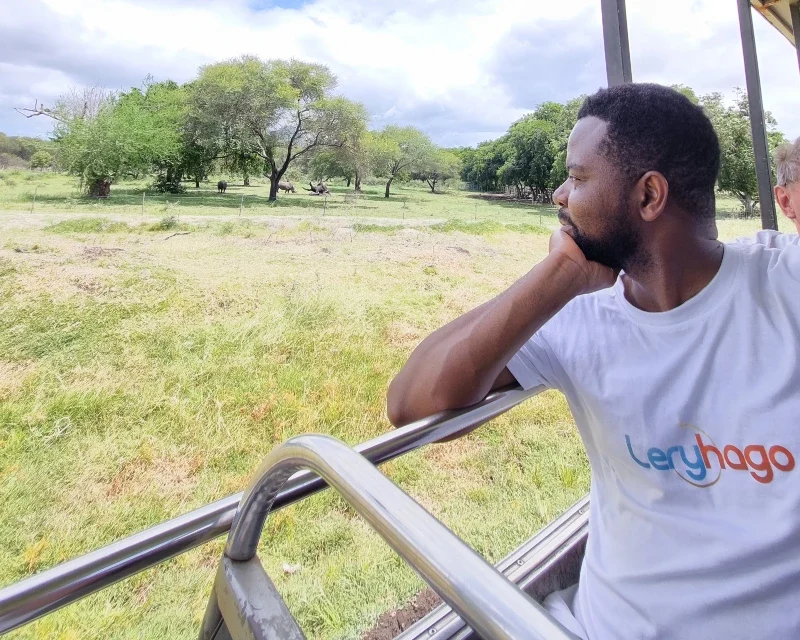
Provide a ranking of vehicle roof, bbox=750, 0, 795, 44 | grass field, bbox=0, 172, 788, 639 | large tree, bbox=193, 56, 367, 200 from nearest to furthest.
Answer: grass field, bbox=0, 172, 788, 639
vehicle roof, bbox=750, 0, 795, 44
large tree, bbox=193, 56, 367, 200

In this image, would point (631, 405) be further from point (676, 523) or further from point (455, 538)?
A: point (455, 538)

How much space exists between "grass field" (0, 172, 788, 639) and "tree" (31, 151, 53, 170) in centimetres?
25

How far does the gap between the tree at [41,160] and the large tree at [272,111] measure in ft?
7.74

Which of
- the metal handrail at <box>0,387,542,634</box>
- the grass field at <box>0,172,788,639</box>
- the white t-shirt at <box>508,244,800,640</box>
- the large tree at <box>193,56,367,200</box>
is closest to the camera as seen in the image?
the metal handrail at <box>0,387,542,634</box>

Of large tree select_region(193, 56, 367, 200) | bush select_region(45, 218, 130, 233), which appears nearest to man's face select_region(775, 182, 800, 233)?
bush select_region(45, 218, 130, 233)

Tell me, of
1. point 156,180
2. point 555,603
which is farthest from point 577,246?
point 156,180

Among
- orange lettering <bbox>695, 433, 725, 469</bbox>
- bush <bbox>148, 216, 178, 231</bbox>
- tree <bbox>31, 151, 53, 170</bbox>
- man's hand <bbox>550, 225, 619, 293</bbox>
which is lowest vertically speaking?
orange lettering <bbox>695, 433, 725, 469</bbox>

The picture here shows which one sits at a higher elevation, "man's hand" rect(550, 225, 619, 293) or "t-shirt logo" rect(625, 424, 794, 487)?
"man's hand" rect(550, 225, 619, 293)

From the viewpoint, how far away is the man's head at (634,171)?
0.54m

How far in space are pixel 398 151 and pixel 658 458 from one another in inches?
500

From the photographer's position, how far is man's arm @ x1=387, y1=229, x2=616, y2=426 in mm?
540

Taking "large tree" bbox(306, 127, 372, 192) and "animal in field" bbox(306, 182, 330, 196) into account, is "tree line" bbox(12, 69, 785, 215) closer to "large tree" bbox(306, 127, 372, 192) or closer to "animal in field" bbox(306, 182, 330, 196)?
"large tree" bbox(306, 127, 372, 192)

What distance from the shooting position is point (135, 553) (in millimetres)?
363

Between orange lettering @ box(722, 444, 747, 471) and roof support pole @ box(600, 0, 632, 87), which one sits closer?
orange lettering @ box(722, 444, 747, 471)
